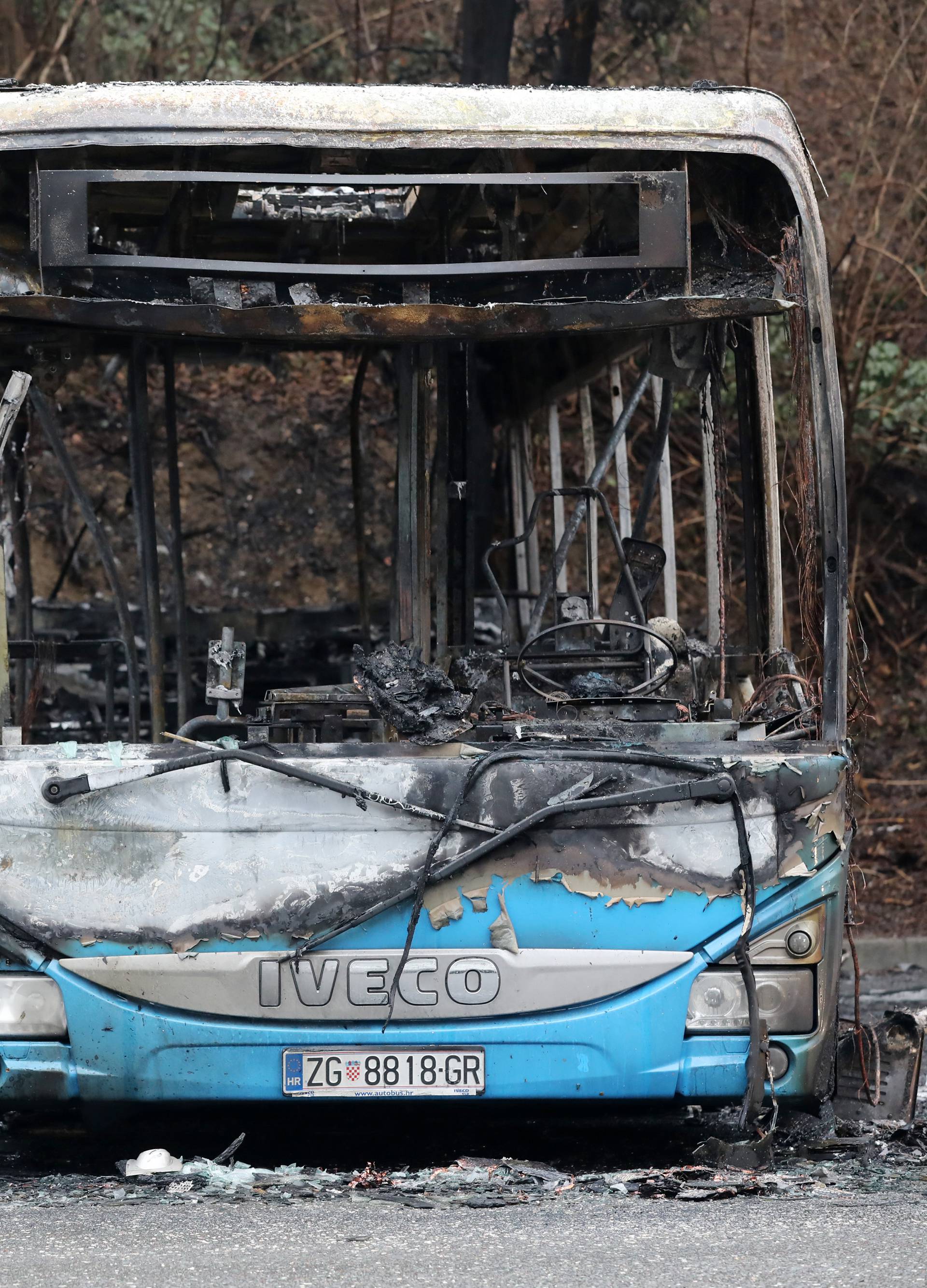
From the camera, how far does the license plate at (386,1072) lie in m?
3.75

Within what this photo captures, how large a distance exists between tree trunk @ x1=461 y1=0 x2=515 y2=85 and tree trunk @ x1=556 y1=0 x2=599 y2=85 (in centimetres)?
47

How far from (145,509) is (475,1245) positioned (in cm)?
323

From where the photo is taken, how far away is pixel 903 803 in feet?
31.4

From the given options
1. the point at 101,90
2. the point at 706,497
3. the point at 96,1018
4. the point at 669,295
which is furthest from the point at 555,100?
the point at 96,1018

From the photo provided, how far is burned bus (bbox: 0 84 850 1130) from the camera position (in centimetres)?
376

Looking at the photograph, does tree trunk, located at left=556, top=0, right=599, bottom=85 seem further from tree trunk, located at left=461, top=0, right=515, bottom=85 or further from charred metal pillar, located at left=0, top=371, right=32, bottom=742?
charred metal pillar, located at left=0, top=371, right=32, bottom=742

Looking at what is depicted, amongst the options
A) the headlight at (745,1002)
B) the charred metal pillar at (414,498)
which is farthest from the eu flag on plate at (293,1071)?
the charred metal pillar at (414,498)

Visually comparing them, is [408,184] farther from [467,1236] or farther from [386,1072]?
[467,1236]

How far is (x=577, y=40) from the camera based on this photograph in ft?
34.6

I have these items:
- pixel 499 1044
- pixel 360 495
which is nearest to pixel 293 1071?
pixel 499 1044

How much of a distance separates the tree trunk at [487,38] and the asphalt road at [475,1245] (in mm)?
8254

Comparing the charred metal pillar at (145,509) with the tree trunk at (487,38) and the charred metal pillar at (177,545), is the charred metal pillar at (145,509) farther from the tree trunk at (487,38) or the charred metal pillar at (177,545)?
the tree trunk at (487,38)

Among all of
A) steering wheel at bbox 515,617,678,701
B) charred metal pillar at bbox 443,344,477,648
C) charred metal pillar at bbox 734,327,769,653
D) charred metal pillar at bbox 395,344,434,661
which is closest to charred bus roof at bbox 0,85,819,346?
charred metal pillar at bbox 395,344,434,661

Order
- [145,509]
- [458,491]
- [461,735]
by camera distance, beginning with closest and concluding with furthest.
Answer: [461,735], [458,491], [145,509]
